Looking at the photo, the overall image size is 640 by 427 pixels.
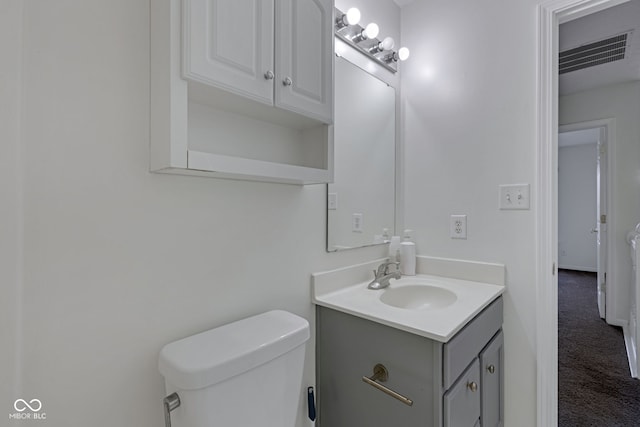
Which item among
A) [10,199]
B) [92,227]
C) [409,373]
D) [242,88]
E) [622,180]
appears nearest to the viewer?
[10,199]

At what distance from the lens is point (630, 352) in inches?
94.7

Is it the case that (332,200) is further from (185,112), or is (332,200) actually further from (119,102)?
(119,102)

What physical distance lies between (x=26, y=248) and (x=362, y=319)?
97 cm

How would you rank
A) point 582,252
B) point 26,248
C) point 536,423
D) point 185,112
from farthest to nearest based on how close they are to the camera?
1. point 582,252
2. point 536,423
3. point 185,112
4. point 26,248

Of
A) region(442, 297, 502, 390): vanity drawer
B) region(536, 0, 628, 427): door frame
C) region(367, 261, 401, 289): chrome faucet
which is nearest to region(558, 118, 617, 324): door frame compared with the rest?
region(536, 0, 628, 427): door frame

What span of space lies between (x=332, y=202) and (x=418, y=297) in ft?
2.11

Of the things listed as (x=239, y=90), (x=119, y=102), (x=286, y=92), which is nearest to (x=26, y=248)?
(x=119, y=102)

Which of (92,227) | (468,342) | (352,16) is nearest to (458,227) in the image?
(468,342)

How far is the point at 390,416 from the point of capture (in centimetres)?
104

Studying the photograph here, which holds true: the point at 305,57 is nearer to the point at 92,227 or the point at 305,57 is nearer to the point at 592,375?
the point at 92,227

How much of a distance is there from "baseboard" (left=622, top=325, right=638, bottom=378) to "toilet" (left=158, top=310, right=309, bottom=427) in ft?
8.52

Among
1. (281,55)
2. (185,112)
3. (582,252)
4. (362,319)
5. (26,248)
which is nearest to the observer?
(26,248)

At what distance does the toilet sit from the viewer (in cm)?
73

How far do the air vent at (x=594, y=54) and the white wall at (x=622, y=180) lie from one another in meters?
0.70
